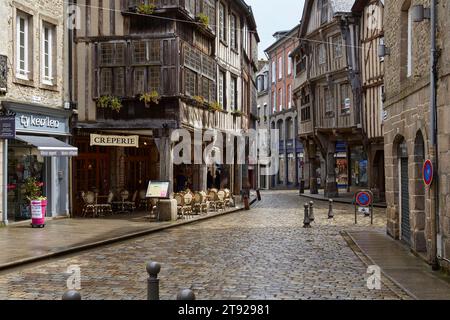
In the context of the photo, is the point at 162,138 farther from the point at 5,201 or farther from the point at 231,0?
the point at 231,0

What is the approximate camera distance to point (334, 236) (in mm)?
14719

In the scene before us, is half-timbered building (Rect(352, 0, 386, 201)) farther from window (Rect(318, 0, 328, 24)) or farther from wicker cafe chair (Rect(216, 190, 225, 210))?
wicker cafe chair (Rect(216, 190, 225, 210))

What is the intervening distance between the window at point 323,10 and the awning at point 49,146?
19048 mm

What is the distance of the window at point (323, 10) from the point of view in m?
32.1

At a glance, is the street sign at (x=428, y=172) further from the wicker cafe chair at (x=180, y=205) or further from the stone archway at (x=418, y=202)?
the wicker cafe chair at (x=180, y=205)

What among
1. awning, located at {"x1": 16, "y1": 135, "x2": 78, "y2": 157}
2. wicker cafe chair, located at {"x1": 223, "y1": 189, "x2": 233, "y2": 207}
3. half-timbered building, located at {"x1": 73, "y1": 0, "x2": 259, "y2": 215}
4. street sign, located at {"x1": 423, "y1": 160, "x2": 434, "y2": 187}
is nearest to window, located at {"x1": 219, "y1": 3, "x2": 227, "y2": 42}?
half-timbered building, located at {"x1": 73, "y1": 0, "x2": 259, "y2": 215}

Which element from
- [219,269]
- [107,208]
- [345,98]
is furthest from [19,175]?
[345,98]

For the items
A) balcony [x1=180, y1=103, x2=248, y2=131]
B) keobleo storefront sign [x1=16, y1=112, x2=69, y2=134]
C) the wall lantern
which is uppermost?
the wall lantern

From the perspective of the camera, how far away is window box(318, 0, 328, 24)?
3214cm

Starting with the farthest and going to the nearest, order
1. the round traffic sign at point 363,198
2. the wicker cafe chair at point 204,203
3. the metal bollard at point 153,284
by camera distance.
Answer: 1. the wicker cafe chair at point 204,203
2. the round traffic sign at point 363,198
3. the metal bollard at point 153,284

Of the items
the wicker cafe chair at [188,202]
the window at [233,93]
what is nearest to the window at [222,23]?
the window at [233,93]

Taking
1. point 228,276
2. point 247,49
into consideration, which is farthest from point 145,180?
point 228,276

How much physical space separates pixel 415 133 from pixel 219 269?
14.6 ft

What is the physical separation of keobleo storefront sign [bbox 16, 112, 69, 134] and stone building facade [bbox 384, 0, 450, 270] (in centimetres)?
968
